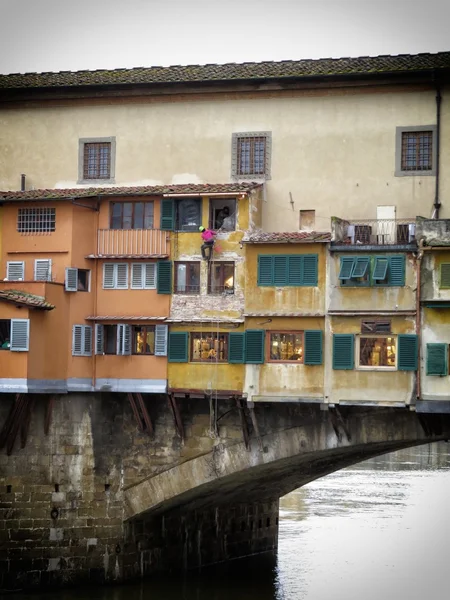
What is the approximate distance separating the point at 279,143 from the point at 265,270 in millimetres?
3927

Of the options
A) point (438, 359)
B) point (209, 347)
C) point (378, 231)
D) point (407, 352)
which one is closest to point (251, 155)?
point (378, 231)

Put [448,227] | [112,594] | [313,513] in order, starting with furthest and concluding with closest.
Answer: [313,513] < [112,594] < [448,227]

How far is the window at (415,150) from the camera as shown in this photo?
37.7 metres

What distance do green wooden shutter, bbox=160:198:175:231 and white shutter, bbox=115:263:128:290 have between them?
1538 millimetres

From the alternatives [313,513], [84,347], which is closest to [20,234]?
[84,347]

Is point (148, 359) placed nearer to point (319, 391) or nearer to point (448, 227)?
point (319, 391)

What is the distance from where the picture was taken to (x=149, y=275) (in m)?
38.3

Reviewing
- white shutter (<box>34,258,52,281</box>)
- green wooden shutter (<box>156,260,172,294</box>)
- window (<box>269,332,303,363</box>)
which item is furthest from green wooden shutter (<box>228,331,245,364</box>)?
white shutter (<box>34,258,52,281</box>)

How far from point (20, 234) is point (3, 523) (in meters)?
7.48

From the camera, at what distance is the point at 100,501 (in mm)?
38625

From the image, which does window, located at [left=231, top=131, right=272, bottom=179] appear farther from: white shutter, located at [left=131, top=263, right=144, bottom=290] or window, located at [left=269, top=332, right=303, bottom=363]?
window, located at [left=269, top=332, right=303, bottom=363]

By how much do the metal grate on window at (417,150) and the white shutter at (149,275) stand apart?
269 inches

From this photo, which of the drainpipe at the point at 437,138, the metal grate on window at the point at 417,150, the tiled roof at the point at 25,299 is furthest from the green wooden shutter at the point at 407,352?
the tiled roof at the point at 25,299

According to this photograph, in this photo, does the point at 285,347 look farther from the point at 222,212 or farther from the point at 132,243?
the point at 132,243
